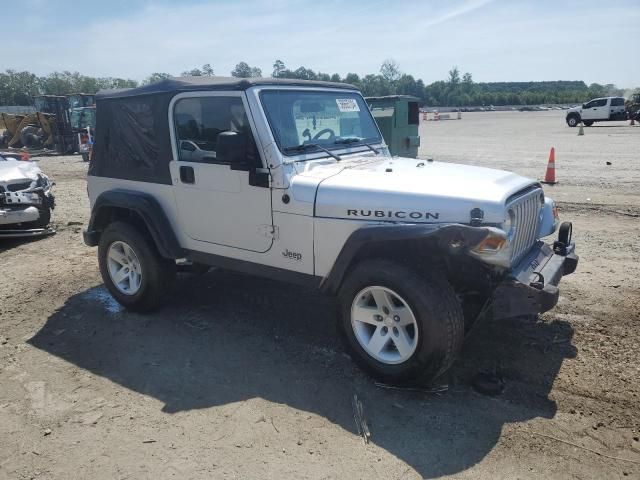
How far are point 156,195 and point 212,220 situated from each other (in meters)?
0.74

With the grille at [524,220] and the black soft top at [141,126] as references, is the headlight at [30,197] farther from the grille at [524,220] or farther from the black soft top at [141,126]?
the grille at [524,220]

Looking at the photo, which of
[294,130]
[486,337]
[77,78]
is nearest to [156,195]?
[294,130]

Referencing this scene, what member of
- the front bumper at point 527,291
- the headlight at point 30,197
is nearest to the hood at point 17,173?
the headlight at point 30,197

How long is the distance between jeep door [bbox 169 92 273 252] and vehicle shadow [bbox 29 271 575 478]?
89 centimetres

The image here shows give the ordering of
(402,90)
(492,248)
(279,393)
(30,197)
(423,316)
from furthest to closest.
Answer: (402,90) < (30,197) < (279,393) < (423,316) < (492,248)

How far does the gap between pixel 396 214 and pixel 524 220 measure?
1060mm

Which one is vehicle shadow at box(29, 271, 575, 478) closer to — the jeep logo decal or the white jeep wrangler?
the white jeep wrangler

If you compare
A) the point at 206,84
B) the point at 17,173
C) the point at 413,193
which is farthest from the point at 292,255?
the point at 17,173

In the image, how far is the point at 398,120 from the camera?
12.6m

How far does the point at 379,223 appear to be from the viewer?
357 cm

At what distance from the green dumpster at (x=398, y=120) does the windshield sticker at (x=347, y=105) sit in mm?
7475

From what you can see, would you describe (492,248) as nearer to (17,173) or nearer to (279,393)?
(279,393)

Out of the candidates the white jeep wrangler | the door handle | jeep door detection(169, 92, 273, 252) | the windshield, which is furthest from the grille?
the door handle

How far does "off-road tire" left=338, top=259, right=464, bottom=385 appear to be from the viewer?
3.32 metres
